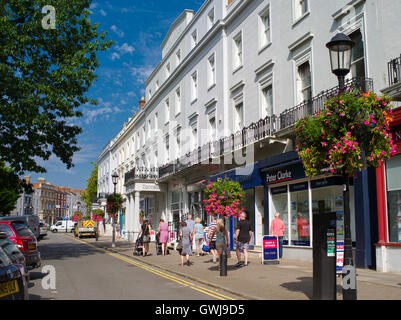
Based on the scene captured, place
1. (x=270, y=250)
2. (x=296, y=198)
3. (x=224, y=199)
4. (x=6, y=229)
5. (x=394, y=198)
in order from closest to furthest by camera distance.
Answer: (x=394, y=198) < (x=6, y=229) < (x=224, y=199) < (x=270, y=250) < (x=296, y=198)

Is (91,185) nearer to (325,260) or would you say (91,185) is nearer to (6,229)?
(6,229)

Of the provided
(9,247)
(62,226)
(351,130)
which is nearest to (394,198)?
(351,130)

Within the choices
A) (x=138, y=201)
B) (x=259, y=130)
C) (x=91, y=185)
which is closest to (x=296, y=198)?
(x=259, y=130)

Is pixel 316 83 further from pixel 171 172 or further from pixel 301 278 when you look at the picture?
pixel 171 172

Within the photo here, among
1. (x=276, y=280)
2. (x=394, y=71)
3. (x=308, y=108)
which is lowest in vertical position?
(x=276, y=280)

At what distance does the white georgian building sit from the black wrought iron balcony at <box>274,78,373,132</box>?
0.05 meters

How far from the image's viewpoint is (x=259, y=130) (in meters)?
18.8

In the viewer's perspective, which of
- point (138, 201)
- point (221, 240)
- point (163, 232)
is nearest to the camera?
point (221, 240)

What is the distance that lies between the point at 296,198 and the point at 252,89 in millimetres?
6192

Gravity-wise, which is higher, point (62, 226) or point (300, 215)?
point (300, 215)

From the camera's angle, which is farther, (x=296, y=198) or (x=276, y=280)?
(x=296, y=198)

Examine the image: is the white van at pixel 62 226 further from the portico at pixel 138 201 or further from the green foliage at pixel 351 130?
the green foliage at pixel 351 130
